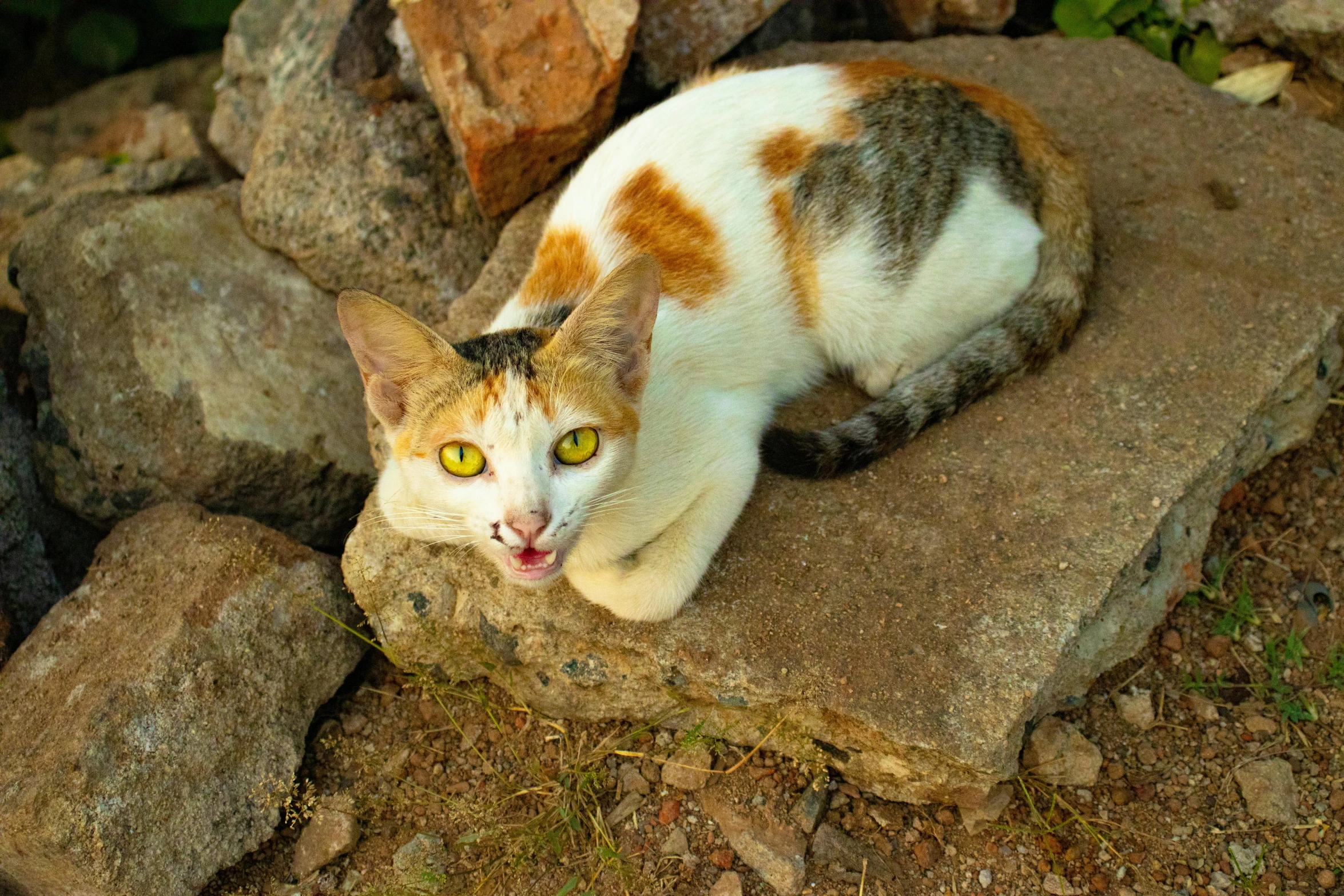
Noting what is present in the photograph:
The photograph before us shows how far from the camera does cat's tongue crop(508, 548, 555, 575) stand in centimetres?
261

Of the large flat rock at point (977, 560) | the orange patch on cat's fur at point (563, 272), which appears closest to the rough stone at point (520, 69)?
the orange patch on cat's fur at point (563, 272)

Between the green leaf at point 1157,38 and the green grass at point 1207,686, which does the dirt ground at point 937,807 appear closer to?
the green grass at point 1207,686

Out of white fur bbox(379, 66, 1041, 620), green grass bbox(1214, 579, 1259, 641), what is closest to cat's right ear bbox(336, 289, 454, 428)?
white fur bbox(379, 66, 1041, 620)

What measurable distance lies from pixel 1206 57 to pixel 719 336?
3.18 meters

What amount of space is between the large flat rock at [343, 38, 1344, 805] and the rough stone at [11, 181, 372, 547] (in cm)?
65

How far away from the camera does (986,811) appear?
3.11 m

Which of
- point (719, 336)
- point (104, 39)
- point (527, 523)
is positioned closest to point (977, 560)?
point (719, 336)

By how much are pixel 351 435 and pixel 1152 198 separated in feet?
10.9

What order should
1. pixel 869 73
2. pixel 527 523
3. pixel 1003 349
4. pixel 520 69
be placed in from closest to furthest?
1. pixel 527 523
2. pixel 1003 349
3. pixel 869 73
4. pixel 520 69

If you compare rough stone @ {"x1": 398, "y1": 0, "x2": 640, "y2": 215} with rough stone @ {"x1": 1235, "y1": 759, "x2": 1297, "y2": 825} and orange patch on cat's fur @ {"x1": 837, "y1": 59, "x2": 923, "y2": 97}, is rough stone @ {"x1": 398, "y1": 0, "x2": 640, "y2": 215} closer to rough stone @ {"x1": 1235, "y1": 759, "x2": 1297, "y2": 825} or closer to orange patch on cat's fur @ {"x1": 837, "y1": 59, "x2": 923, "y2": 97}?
orange patch on cat's fur @ {"x1": 837, "y1": 59, "x2": 923, "y2": 97}

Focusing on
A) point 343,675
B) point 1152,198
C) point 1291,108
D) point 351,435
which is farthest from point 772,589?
point 1291,108

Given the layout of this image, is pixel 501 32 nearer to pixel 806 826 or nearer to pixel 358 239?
pixel 358 239

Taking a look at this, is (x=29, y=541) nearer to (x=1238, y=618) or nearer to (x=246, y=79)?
(x=246, y=79)

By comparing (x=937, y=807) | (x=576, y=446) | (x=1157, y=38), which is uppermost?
(x=576, y=446)
